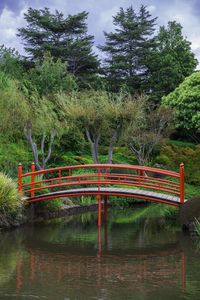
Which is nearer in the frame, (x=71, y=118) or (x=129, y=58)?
(x=71, y=118)

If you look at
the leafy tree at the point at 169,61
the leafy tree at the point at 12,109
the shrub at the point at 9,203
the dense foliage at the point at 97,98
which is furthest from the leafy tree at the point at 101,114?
the leafy tree at the point at 169,61

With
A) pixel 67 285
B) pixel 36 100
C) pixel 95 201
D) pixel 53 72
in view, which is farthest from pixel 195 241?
pixel 53 72

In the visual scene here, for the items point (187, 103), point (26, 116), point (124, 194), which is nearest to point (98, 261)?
point (124, 194)

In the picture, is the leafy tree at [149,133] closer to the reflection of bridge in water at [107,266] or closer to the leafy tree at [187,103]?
the leafy tree at [187,103]

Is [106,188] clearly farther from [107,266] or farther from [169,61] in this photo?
[169,61]

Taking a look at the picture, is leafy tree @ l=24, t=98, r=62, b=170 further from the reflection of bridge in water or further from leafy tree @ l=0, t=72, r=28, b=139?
the reflection of bridge in water

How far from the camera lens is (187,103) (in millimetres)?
34938

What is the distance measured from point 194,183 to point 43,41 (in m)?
24.5

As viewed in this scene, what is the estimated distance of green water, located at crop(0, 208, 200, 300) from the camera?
1061 centimetres

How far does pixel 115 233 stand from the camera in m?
17.8

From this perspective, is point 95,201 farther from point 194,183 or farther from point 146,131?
point 146,131

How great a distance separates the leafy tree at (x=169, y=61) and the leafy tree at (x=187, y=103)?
453 cm

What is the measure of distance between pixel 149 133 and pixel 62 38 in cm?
1562

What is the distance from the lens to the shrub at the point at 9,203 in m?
17.7
